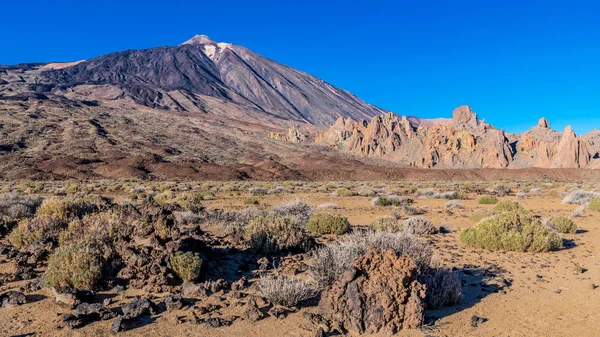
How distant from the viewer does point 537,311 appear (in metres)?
5.47

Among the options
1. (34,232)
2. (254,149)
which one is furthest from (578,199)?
(254,149)

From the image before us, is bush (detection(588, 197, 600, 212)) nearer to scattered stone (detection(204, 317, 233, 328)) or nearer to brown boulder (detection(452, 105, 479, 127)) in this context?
scattered stone (detection(204, 317, 233, 328))

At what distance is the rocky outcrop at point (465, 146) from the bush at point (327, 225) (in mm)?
65731

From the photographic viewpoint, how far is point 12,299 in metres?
5.37

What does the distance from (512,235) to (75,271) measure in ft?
27.8

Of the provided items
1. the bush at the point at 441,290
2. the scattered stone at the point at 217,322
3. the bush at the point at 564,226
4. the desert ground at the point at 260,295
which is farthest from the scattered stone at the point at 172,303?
the bush at the point at 564,226

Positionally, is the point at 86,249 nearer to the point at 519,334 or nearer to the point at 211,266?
the point at 211,266

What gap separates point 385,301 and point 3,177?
50.1 m

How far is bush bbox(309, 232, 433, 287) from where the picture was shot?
5898mm

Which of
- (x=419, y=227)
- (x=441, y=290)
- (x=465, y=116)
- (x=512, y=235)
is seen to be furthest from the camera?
(x=465, y=116)

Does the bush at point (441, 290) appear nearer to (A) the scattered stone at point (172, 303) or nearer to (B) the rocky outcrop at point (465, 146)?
(A) the scattered stone at point (172, 303)

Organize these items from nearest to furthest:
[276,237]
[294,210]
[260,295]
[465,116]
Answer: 1. [260,295]
2. [276,237]
3. [294,210]
4. [465,116]

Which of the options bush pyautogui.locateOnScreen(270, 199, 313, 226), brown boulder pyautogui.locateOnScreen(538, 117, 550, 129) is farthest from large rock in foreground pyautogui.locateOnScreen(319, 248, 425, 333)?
brown boulder pyautogui.locateOnScreen(538, 117, 550, 129)

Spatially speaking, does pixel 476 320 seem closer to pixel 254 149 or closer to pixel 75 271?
pixel 75 271
